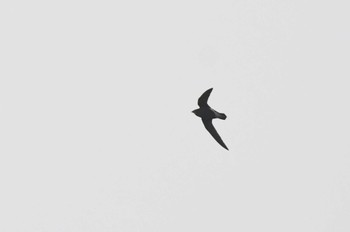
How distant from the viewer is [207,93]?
112 ft

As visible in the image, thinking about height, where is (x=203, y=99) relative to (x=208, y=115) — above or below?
above

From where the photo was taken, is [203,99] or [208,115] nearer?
[203,99]

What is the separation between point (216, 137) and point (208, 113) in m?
1.38

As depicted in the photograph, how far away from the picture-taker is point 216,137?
36469mm

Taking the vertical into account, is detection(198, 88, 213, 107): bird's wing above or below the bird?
above

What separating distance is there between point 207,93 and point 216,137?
331 centimetres

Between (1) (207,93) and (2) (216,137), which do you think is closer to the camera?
(1) (207,93)

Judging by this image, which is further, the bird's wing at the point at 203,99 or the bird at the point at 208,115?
the bird at the point at 208,115

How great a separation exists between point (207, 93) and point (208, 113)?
222cm

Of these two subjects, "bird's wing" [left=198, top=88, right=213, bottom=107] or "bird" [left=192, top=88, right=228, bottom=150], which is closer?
"bird's wing" [left=198, top=88, right=213, bottom=107]

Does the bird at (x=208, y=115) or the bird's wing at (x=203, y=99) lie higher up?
the bird's wing at (x=203, y=99)
